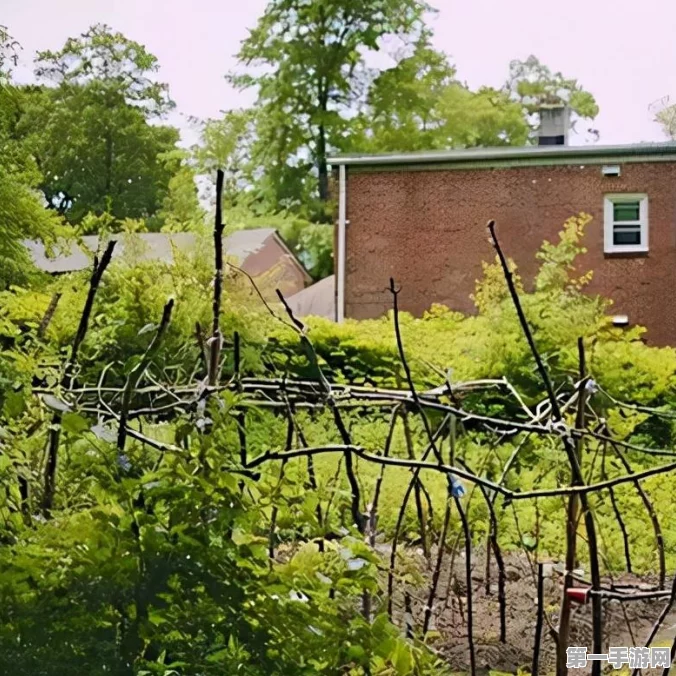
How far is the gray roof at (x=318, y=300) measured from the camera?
189 centimetres

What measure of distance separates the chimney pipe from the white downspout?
0.39 m

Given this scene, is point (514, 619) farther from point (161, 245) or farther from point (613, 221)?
point (161, 245)

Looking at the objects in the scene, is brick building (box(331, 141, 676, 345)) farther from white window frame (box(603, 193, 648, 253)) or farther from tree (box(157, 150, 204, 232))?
tree (box(157, 150, 204, 232))

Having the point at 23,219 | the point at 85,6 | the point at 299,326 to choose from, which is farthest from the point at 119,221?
the point at 299,326

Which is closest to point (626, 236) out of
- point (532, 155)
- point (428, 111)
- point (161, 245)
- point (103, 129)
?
point (532, 155)

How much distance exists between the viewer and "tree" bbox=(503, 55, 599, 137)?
5.98ft

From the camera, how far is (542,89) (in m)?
1.85

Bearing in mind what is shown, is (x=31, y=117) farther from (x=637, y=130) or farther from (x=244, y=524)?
(x=637, y=130)

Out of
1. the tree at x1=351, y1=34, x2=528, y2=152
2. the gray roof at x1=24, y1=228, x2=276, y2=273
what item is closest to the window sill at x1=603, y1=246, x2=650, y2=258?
the tree at x1=351, y1=34, x2=528, y2=152

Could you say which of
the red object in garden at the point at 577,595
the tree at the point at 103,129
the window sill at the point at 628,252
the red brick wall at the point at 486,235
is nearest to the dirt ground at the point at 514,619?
the red object in garden at the point at 577,595

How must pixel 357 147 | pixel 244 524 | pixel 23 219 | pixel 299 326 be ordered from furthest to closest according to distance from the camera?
pixel 357 147, pixel 23 219, pixel 299 326, pixel 244 524

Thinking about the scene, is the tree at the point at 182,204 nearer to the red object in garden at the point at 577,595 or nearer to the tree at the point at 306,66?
the tree at the point at 306,66

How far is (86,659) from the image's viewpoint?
0.83 m

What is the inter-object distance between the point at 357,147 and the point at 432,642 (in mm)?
910
